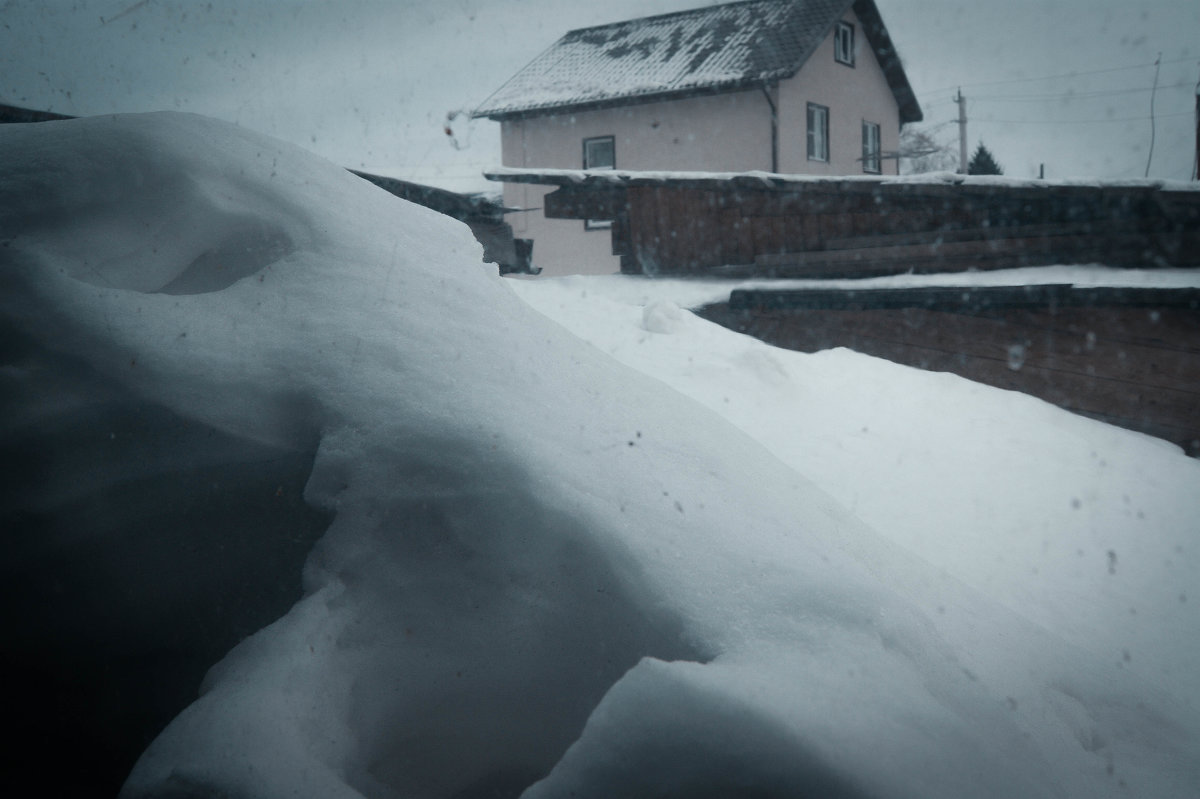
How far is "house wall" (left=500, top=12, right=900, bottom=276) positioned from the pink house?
0.09 ft

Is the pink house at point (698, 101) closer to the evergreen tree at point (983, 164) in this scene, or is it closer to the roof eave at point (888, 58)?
the roof eave at point (888, 58)

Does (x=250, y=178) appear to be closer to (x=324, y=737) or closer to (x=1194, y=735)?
(x=324, y=737)

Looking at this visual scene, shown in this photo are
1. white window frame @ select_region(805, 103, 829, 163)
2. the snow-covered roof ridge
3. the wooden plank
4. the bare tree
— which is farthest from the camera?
the bare tree

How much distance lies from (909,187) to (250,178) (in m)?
5.75

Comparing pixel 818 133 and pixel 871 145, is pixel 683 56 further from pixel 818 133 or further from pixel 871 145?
pixel 871 145

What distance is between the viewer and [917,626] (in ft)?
5.94

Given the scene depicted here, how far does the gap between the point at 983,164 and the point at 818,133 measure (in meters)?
12.1

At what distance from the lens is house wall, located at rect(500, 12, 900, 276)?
1694cm

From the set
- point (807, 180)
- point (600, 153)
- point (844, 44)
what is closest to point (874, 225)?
point (807, 180)

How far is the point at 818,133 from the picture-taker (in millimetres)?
18516

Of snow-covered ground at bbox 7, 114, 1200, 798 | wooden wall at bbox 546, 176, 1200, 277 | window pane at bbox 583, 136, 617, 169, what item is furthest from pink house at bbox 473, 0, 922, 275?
snow-covered ground at bbox 7, 114, 1200, 798

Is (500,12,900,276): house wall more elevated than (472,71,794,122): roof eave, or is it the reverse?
(472,71,794,122): roof eave

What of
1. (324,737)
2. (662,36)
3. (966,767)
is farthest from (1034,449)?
(662,36)

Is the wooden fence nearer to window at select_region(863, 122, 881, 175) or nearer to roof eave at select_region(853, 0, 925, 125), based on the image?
window at select_region(863, 122, 881, 175)
